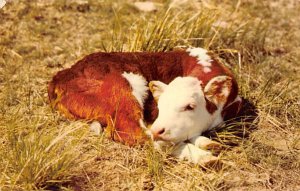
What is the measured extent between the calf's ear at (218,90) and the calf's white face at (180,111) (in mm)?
86

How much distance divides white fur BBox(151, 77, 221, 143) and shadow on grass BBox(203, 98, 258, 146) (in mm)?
141

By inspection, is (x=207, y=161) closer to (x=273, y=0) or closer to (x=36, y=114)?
(x=36, y=114)

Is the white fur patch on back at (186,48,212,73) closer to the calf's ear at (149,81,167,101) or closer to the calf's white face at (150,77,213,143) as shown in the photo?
the calf's white face at (150,77,213,143)

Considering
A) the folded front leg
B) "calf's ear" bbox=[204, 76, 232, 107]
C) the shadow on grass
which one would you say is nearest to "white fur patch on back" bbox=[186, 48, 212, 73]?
"calf's ear" bbox=[204, 76, 232, 107]

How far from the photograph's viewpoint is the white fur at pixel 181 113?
4086 mm

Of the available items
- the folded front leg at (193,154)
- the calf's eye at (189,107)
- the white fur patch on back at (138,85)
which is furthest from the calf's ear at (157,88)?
the folded front leg at (193,154)

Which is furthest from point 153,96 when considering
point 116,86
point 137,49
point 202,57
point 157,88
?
point 137,49

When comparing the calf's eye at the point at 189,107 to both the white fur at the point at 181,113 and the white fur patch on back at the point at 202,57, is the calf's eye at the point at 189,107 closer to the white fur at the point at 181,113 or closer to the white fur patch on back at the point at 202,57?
the white fur at the point at 181,113

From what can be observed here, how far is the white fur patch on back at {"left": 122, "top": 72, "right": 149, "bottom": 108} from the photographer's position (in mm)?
4438

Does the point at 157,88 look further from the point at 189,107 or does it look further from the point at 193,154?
the point at 193,154

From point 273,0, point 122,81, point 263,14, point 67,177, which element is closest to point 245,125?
point 122,81

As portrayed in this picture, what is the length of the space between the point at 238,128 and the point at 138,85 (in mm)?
934

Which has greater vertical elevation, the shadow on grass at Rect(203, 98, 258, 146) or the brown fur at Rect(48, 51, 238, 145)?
the brown fur at Rect(48, 51, 238, 145)

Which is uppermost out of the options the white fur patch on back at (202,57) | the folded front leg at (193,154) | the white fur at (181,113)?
the white fur patch on back at (202,57)
